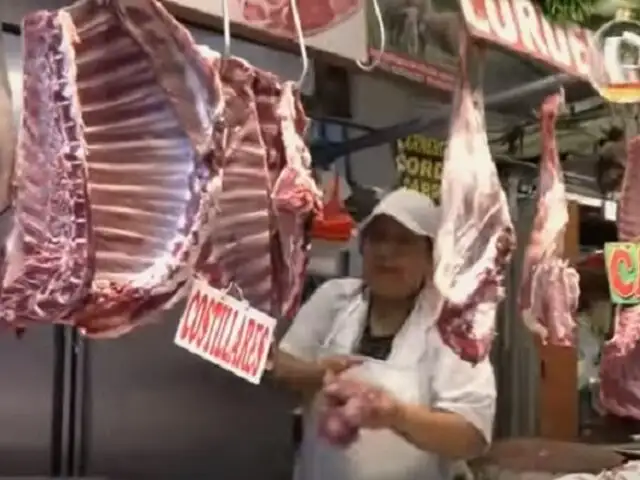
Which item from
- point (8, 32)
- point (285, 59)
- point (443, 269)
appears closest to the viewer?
point (443, 269)

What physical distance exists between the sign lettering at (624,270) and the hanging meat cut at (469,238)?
12.6 inches

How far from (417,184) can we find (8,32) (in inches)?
37.7

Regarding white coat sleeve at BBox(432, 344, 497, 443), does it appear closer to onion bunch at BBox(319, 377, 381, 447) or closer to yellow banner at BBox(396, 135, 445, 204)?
onion bunch at BBox(319, 377, 381, 447)

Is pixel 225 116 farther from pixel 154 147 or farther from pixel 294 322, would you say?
pixel 294 322

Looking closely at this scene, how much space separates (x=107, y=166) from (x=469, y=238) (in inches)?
22.3

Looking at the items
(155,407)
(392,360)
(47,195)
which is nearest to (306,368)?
(392,360)

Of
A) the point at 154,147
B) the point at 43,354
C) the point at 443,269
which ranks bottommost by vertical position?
the point at 43,354

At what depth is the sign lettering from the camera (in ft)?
6.19

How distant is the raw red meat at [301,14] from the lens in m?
1.62

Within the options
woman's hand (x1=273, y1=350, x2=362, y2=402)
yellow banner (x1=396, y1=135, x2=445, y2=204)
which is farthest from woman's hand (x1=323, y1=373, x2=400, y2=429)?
yellow banner (x1=396, y1=135, x2=445, y2=204)

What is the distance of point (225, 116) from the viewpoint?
124 centimetres

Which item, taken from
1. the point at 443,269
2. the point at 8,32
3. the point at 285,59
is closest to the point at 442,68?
the point at 285,59

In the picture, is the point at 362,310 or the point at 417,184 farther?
the point at 417,184

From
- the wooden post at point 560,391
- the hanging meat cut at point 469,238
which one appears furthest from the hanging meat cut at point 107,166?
the wooden post at point 560,391
